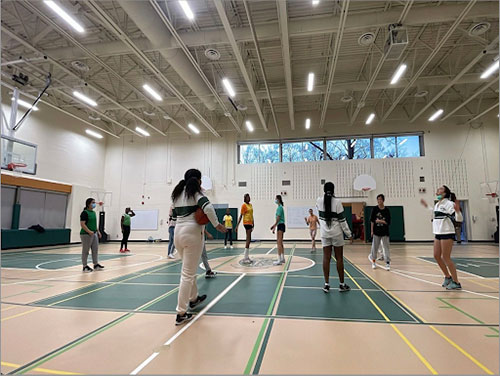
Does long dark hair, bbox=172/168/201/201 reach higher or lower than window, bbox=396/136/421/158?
lower

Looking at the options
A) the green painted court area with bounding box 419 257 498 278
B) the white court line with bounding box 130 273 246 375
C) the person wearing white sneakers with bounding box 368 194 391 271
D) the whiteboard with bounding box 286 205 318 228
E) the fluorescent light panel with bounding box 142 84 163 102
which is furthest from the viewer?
the whiteboard with bounding box 286 205 318 228

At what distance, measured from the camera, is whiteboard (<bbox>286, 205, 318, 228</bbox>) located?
15.5m

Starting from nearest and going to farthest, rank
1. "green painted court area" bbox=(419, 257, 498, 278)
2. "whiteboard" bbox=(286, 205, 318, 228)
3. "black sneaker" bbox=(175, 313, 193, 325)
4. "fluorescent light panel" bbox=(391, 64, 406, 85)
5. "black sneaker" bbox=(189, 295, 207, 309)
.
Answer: "black sneaker" bbox=(175, 313, 193, 325), "black sneaker" bbox=(189, 295, 207, 309), "green painted court area" bbox=(419, 257, 498, 278), "fluorescent light panel" bbox=(391, 64, 406, 85), "whiteboard" bbox=(286, 205, 318, 228)

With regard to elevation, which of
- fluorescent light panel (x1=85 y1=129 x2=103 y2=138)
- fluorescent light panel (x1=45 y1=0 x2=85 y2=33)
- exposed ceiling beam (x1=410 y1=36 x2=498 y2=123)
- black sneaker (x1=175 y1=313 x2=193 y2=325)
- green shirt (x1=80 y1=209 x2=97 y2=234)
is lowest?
black sneaker (x1=175 y1=313 x2=193 y2=325)

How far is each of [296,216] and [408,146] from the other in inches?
301

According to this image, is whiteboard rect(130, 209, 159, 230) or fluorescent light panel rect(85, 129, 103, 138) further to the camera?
whiteboard rect(130, 209, 159, 230)

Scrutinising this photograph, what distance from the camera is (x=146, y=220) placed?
16.9m

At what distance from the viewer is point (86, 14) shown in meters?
8.42

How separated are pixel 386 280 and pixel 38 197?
15.8 meters

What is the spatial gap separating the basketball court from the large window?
97mm

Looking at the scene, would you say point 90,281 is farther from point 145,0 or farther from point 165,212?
point 165,212

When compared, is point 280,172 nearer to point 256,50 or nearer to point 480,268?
point 256,50

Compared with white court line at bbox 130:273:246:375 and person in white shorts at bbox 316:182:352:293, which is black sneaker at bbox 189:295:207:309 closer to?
white court line at bbox 130:273:246:375

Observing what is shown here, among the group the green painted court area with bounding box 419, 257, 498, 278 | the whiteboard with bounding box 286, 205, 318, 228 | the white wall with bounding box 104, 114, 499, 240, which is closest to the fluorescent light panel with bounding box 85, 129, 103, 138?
the white wall with bounding box 104, 114, 499, 240
